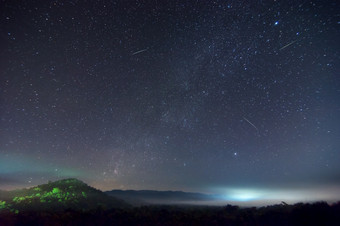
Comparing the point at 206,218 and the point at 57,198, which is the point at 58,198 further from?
the point at 206,218

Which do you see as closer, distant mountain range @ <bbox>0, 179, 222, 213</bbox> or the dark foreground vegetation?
the dark foreground vegetation

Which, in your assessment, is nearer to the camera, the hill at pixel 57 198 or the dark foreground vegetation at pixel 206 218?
the dark foreground vegetation at pixel 206 218

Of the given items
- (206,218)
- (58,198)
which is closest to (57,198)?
(58,198)

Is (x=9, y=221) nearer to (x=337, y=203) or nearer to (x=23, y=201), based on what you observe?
(x=23, y=201)

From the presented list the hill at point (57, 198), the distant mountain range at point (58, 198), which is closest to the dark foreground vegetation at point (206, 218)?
the distant mountain range at point (58, 198)

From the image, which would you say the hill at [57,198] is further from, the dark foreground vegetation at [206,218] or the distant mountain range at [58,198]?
the dark foreground vegetation at [206,218]

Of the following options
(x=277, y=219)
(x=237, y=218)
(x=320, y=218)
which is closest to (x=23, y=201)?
(x=237, y=218)

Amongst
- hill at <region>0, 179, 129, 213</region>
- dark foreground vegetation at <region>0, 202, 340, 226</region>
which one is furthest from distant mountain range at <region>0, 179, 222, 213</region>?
dark foreground vegetation at <region>0, 202, 340, 226</region>

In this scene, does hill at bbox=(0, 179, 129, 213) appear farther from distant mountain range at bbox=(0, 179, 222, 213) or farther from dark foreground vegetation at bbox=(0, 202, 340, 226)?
dark foreground vegetation at bbox=(0, 202, 340, 226)
